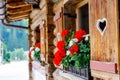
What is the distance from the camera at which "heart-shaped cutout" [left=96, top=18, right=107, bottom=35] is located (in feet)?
7.91

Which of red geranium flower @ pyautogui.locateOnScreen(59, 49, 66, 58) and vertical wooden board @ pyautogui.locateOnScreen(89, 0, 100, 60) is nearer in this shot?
vertical wooden board @ pyautogui.locateOnScreen(89, 0, 100, 60)

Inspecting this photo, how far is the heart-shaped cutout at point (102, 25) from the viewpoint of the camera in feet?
7.91

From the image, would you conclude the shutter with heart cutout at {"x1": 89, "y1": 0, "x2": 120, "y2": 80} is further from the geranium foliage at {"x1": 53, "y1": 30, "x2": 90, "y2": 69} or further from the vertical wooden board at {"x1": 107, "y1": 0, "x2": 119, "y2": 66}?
the geranium foliage at {"x1": 53, "y1": 30, "x2": 90, "y2": 69}

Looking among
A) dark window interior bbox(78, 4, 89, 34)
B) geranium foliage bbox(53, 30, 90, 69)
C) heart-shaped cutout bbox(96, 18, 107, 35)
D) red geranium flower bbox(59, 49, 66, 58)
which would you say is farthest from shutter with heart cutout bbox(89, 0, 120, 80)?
dark window interior bbox(78, 4, 89, 34)

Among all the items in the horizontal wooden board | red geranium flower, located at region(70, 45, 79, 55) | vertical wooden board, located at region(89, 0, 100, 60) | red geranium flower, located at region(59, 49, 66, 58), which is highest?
vertical wooden board, located at region(89, 0, 100, 60)

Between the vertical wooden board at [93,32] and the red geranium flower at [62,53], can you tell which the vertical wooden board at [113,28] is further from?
the red geranium flower at [62,53]

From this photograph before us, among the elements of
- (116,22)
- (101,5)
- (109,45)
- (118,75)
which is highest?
(101,5)

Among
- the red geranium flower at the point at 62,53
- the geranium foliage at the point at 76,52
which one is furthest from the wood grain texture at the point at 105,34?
the red geranium flower at the point at 62,53

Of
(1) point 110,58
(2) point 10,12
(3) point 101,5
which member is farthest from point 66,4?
(2) point 10,12

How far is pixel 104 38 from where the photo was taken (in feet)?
7.97

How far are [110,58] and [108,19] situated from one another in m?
0.32

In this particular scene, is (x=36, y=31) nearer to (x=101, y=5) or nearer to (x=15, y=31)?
(x=101, y=5)

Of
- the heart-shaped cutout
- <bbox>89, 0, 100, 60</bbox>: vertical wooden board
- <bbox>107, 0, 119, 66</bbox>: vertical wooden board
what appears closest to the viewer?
<bbox>107, 0, 119, 66</bbox>: vertical wooden board

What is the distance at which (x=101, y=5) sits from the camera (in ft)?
8.16
